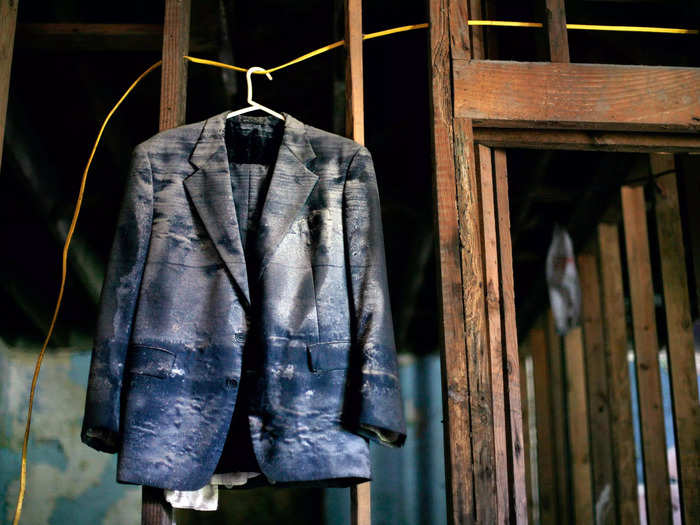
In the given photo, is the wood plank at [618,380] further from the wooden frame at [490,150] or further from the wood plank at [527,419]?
the wooden frame at [490,150]

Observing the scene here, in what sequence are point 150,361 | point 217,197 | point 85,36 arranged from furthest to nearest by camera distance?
point 85,36
point 217,197
point 150,361

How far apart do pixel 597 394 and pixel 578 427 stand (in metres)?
0.52

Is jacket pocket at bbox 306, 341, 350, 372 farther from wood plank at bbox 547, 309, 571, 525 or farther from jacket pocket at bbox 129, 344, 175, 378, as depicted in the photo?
wood plank at bbox 547, 309, 571, 525

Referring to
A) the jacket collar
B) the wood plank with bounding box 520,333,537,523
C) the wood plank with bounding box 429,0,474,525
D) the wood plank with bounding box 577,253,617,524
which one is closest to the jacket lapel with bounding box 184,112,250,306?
the jacket collar

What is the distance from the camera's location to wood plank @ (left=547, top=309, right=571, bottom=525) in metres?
5.05

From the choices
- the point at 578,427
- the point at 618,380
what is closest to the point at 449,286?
the point at 618,380

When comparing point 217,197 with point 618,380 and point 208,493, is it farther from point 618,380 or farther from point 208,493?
point 618,380

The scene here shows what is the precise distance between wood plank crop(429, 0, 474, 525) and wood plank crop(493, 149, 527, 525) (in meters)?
0.16

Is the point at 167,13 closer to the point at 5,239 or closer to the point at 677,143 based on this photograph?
the point at 677,143

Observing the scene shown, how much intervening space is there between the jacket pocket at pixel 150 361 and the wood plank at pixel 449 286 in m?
0.80

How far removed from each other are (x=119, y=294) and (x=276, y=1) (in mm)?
1866

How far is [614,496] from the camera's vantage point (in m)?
4.36

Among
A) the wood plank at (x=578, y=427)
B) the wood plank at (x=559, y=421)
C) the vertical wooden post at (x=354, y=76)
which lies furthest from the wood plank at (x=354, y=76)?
the wood plank at (x=559, y=421)

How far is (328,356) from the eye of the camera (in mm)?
1882
